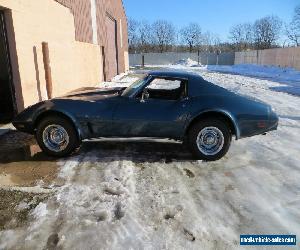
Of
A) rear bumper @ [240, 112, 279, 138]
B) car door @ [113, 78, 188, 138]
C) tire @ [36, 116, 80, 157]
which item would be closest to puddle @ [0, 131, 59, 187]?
tire @ [36, 116, 80, 157]

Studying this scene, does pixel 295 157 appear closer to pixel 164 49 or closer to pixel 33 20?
pixel 33 20

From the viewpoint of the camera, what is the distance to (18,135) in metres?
7.18

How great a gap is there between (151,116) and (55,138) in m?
1.68

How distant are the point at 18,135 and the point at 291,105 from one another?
9225 millimetres

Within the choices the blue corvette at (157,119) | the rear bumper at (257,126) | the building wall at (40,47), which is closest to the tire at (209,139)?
the blue corvette at (157,119)

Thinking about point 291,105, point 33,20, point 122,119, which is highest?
point 33,20

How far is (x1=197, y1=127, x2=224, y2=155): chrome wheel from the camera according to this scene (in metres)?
5.56

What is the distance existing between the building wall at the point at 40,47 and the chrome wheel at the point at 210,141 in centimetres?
498

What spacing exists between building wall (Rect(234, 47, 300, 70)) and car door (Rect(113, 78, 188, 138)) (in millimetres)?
32818

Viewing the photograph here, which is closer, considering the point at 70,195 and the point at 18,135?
the point at 70,195

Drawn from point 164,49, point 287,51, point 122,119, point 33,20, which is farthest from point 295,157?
point 164,49

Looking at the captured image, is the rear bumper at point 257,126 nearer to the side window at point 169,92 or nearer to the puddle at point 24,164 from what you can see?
the side window at point 169,92

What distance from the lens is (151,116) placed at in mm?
5555

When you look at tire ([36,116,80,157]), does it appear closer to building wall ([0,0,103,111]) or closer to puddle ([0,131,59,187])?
puddle ([0,131,59,187])
